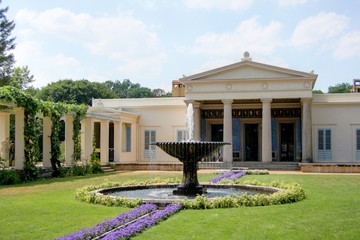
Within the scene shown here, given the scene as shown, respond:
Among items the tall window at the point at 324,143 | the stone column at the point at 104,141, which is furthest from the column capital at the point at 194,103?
the tall window at the point at 324,143

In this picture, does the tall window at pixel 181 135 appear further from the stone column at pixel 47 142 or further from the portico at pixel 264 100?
the stone column at pixel 47 142

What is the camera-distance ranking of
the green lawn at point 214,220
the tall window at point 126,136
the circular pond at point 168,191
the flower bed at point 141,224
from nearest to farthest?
the flower bed at point 141,224, the green lawn at point 214,220, the circular pond at point 168,191, the tall window at point 126,136

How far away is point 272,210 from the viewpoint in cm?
990

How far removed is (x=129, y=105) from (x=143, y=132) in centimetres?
235

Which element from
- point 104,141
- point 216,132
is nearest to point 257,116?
point 216,132

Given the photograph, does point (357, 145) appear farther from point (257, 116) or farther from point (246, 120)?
point (246, 120)

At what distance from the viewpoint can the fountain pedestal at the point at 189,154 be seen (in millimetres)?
12406

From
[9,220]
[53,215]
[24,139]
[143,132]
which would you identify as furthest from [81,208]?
[143,132]

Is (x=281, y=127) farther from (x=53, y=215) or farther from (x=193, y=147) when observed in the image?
(x=53, y=215)

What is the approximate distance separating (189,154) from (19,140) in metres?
9.91

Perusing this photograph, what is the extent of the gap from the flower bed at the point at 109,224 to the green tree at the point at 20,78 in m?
36.2

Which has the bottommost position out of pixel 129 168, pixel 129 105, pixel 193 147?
pixel 129 168

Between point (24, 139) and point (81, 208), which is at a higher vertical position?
point (24, 139)

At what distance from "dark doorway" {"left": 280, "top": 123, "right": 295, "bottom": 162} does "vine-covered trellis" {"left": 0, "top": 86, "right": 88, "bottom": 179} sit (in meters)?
15.0
